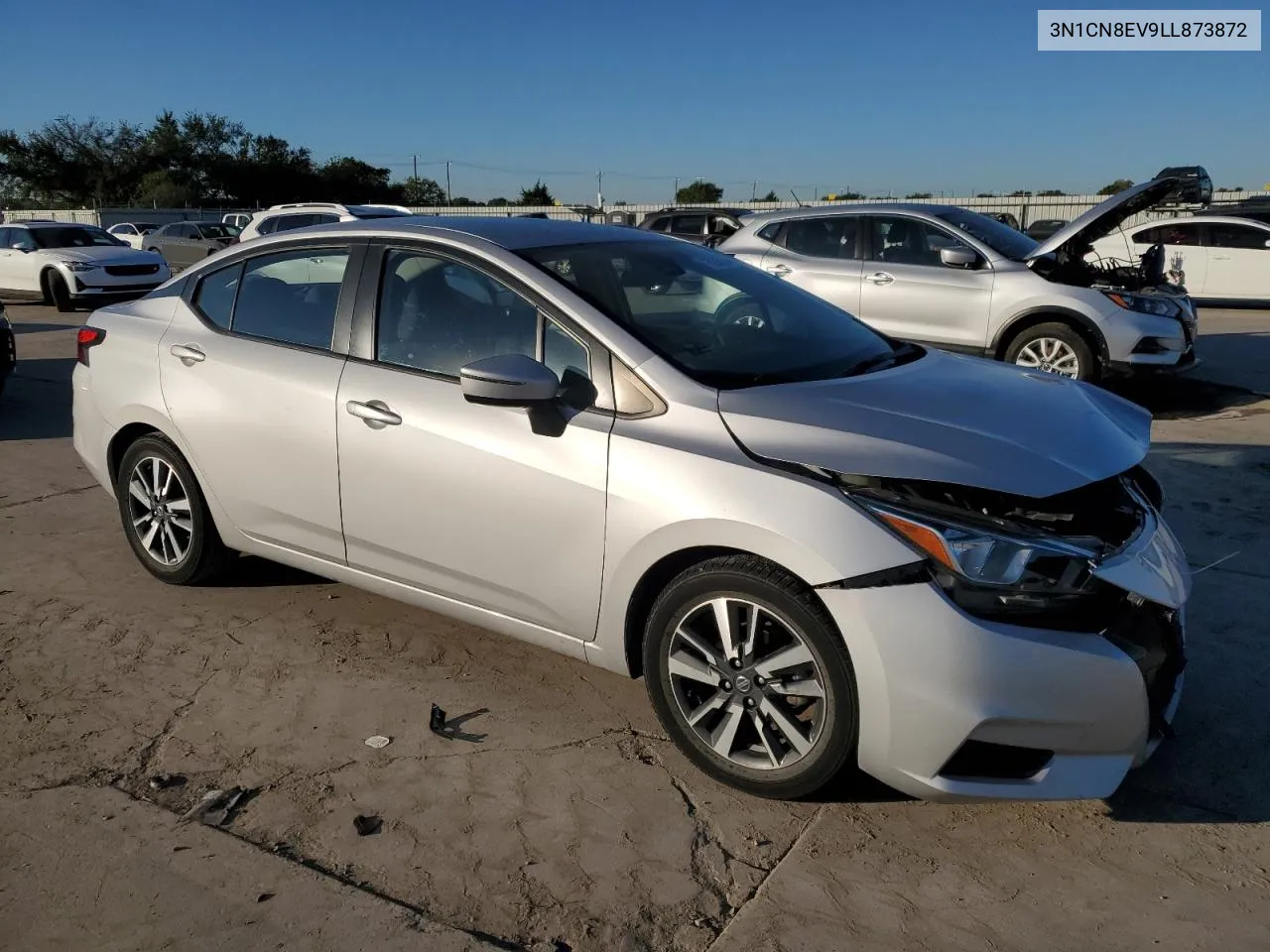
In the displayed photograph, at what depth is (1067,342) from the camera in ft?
29.2

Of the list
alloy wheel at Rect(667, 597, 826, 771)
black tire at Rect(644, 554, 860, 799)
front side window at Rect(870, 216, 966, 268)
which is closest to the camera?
black tire at Rect(644, 554, 860, 799)

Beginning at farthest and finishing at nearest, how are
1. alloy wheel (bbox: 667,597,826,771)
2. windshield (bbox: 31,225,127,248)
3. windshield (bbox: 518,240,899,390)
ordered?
→ windshield (bbox: 31,225,127,248) → windshield (bbox: 518,240,899,390) → alloy wheel (bbox: 667,597,826,771)

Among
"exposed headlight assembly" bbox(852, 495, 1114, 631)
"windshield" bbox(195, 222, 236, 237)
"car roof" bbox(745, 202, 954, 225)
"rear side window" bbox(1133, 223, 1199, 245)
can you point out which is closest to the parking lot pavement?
"exposed headlight assembly" bbox(852, 495, 1114, 631)

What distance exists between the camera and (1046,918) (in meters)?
2.65

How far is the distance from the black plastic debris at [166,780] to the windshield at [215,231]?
26825 mm

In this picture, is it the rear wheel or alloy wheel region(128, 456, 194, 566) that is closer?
alloy wheel region(128, 456, 194, 566)

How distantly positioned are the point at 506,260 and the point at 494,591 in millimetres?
1151

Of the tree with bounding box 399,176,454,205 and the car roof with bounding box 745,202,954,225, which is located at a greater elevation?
the tree with bounding box 399,176,454,205

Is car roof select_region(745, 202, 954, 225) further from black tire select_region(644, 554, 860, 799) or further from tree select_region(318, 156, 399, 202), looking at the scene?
tree select_region(318, 156, 399, 202)

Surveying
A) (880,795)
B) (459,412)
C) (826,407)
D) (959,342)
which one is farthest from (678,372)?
(959,342)

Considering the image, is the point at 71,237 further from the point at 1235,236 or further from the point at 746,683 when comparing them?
the point at 1235,236

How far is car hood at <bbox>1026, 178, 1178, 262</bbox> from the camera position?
7.91m

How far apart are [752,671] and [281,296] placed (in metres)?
2.61

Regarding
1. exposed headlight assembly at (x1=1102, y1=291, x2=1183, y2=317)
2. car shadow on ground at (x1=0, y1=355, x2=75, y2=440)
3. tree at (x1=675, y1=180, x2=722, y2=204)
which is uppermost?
tree at (x1=675, y1=180, x2=722, y2=204)
